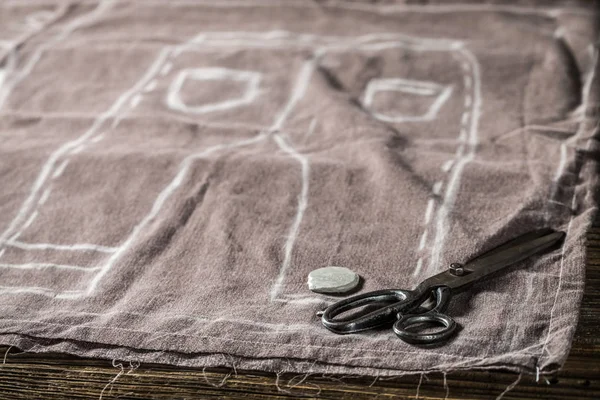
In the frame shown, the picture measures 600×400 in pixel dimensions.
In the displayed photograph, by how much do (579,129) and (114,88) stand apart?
0.49 metres

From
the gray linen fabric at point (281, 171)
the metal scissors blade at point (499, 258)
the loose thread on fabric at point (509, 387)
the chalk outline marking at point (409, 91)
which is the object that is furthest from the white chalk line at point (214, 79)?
the loose thread on fabric at point (509, 387)

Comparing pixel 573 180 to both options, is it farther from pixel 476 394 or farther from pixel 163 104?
pixel 163 104

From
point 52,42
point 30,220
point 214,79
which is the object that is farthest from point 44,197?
point 52,42

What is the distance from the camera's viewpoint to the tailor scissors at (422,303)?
1.78 feet

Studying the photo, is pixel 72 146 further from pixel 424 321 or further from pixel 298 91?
pixel 424 321

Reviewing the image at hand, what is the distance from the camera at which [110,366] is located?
0.55 m

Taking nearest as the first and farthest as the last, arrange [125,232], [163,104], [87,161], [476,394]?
1. [476,394]
2. [125,232]
3. [87,161]
4. [163,104]

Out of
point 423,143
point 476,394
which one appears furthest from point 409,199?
point 476,394

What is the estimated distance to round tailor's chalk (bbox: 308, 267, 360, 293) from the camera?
595 millimetres

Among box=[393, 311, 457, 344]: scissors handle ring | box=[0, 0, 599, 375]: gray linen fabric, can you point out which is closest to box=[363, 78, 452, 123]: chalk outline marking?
box=[0, 0, 599, 375]: gray linen fabric

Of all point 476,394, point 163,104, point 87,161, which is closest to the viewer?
point 476,394

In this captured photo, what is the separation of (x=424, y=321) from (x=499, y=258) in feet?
0.30

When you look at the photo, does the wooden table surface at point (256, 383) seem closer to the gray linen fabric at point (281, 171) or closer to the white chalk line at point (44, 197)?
the gray linen fabric at point (281, 171)

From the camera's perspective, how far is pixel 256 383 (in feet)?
1.73
